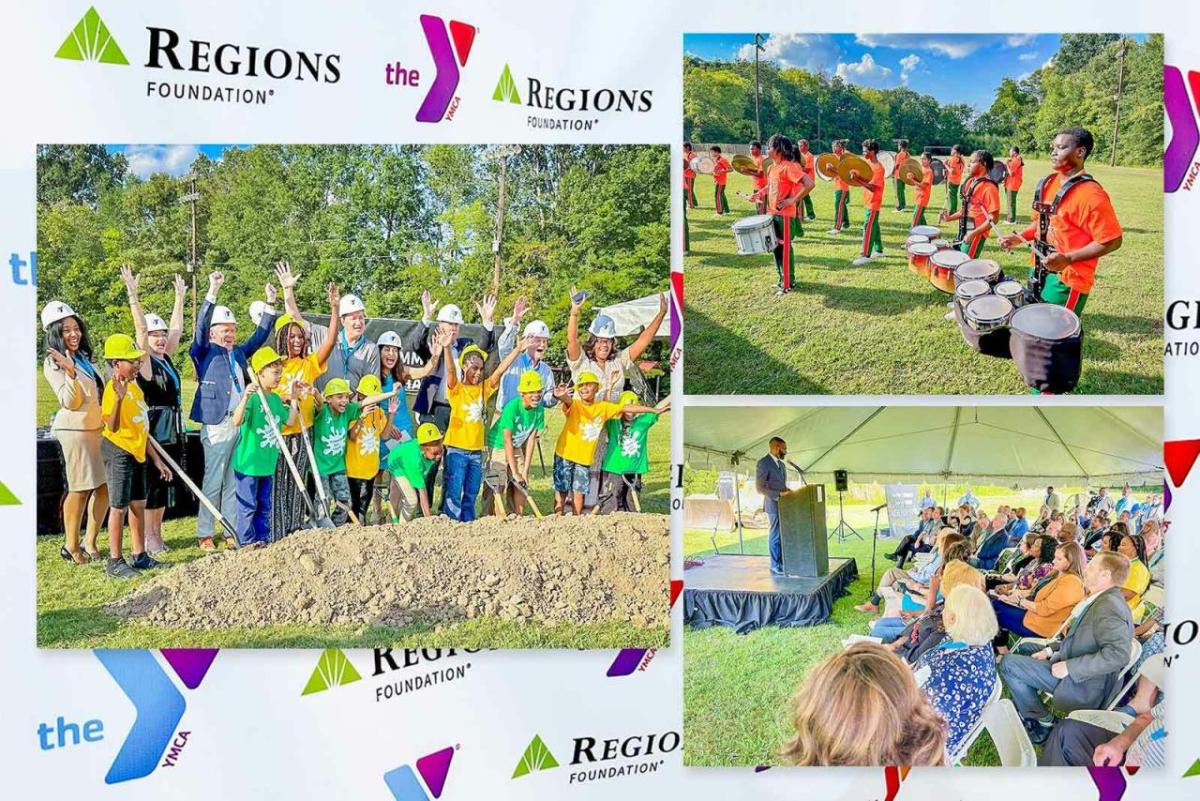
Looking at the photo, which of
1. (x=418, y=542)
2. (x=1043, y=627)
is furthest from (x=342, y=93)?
(x=1043, y=627)

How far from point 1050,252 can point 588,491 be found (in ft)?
7.85

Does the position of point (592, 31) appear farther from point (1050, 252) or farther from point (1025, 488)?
point (1025, 488)

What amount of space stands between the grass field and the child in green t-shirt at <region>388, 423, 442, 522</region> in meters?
0.49

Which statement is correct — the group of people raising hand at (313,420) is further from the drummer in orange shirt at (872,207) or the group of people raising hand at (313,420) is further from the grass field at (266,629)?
the drummer in orange shirt at (872,207)

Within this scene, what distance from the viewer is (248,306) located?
4988 millimetres

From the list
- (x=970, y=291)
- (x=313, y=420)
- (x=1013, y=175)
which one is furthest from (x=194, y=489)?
(x=1013, y=175)

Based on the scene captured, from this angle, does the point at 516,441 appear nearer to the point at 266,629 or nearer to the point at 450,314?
the point at 450,314

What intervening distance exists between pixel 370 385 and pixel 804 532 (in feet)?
6.97

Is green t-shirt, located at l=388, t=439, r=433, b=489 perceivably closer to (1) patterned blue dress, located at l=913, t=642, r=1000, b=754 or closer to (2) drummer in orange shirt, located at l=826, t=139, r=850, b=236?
(2) drummer in orange shirt, located at l=826, t=139, r=850, b=236

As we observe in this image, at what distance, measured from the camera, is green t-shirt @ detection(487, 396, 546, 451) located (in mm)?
4984

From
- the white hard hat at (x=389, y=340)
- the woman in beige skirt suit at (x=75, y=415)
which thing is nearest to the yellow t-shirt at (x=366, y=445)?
the white hard hat at (x=389, y=340)

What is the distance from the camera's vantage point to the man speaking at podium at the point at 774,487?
485cm

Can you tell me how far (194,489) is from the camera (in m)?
4.99

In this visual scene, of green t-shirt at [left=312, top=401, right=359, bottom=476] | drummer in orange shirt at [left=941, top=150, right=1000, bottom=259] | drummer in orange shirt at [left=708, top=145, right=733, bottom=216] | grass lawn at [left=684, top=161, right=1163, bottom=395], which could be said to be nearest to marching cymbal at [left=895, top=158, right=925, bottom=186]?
grass lawn at [left=684, top=161, right=1163, bottom=395]
